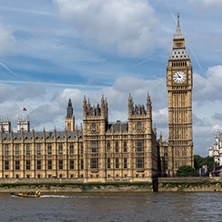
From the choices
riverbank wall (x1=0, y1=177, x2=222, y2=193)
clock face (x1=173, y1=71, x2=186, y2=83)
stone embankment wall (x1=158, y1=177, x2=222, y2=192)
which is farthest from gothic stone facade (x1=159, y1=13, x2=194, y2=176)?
riverbank wall (x1=0, y1=177, x2=222, y2=193)

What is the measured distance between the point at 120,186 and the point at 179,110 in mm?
51208

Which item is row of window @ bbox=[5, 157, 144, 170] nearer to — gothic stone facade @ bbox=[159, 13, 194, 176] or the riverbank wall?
the riverbank wall

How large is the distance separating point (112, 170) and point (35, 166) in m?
25.8

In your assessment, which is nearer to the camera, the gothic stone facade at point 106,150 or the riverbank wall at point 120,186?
the riverbank wall at point 120,186

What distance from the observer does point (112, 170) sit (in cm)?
15212

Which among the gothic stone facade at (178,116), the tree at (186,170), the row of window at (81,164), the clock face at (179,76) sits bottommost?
the tree at (186,170)

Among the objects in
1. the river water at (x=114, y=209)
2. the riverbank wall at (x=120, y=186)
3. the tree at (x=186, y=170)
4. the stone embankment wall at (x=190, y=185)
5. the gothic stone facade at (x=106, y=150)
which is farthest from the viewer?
the tree at (x=186, y=170)

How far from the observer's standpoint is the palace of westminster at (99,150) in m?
152

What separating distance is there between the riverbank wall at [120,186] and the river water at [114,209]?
2099 cm

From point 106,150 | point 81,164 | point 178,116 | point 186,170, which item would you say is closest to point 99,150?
point 106,150

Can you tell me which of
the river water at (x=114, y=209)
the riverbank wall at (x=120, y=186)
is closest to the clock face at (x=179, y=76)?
the riverbank wall at (x=120, y=186)

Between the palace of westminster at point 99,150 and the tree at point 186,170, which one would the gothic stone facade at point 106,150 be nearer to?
the palace of westminster at point 99,150

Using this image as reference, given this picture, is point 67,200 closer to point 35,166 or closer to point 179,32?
point 35,166

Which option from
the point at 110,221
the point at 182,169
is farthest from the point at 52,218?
the point at 182,169
